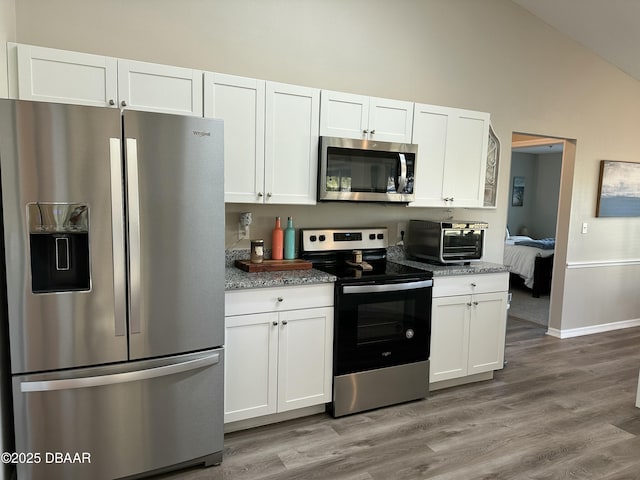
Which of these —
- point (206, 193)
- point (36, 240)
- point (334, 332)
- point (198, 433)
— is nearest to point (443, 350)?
point (334, 332)

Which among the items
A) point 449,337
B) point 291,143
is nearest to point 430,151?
point 291,143

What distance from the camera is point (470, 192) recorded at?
11.9 ft

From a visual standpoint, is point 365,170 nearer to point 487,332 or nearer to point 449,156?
point 449,156

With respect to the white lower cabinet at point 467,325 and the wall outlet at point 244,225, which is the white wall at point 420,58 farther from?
the white lower cabinet at point 467,325

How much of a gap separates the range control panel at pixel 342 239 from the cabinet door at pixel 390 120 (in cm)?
73

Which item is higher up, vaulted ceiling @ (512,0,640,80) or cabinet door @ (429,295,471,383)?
vaulted ceiling @ (512,0,640,80)

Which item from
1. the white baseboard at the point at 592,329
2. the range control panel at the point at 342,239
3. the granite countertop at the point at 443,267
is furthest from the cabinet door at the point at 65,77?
the white baseboard at the point at 592,329

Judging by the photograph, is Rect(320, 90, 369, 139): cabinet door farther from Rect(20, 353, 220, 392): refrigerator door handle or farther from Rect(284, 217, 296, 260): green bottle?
Rect(20, 353, 220, 392): refrigerator door handle

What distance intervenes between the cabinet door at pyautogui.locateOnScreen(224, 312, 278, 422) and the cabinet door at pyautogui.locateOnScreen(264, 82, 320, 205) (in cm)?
81

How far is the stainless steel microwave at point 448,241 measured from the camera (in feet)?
11.1

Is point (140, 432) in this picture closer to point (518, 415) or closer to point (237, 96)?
point (237, 96)

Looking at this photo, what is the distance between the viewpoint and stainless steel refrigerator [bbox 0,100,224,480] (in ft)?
6.19

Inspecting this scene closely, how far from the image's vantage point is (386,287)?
→ 2.94 metres

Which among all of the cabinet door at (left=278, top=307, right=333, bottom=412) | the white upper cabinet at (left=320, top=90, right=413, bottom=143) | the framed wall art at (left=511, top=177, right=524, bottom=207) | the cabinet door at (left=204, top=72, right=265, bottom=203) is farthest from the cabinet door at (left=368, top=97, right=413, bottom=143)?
the framed wall art at (left=511, top=177, right=524, bottom=207)
